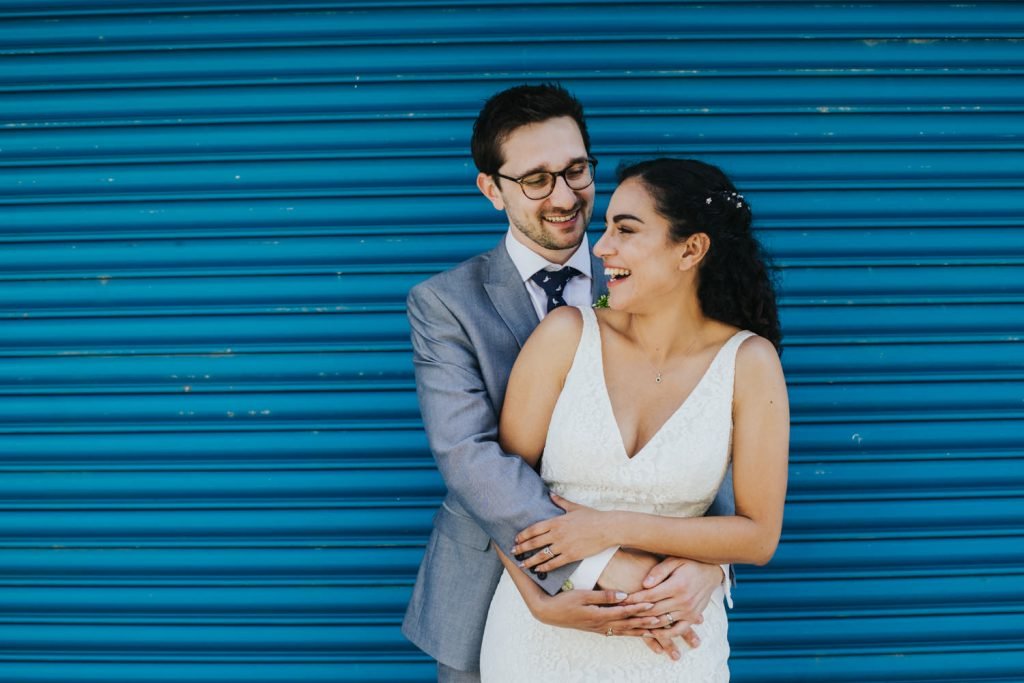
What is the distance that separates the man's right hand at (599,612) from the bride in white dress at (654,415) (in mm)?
41

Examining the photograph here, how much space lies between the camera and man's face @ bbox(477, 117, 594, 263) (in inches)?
85.7

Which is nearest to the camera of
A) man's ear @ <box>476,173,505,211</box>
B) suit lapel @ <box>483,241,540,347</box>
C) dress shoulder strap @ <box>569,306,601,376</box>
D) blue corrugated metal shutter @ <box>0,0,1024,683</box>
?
dress shoulder strap @ <box>569,306,601,376</box>

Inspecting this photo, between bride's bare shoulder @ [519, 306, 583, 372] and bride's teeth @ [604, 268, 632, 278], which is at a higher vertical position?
bride's teeth @ [604, 268, 632, 278]

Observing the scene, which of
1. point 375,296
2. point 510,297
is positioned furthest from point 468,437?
point 375,296

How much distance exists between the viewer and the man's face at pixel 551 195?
2.18 m

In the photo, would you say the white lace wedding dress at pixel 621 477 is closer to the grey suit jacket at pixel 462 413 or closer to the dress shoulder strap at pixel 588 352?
the dress shoulder strap at pixel 588 352

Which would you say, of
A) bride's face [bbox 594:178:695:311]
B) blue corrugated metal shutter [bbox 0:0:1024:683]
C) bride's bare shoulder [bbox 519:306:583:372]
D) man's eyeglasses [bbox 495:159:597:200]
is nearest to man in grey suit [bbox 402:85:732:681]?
man's eyeglasses [bbox 495:159:597:200]

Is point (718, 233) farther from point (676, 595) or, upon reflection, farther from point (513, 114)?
point (676, 595)

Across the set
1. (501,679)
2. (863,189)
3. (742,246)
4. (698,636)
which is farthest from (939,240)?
(501,679)

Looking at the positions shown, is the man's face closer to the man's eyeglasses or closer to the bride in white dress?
the man's eyeglasses

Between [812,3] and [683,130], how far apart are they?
2.07ft

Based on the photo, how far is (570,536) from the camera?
1.74 meters

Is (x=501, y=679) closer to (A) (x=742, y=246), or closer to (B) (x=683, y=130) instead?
(A) (x=742, y=246)

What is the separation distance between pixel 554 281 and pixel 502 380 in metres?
0.33
